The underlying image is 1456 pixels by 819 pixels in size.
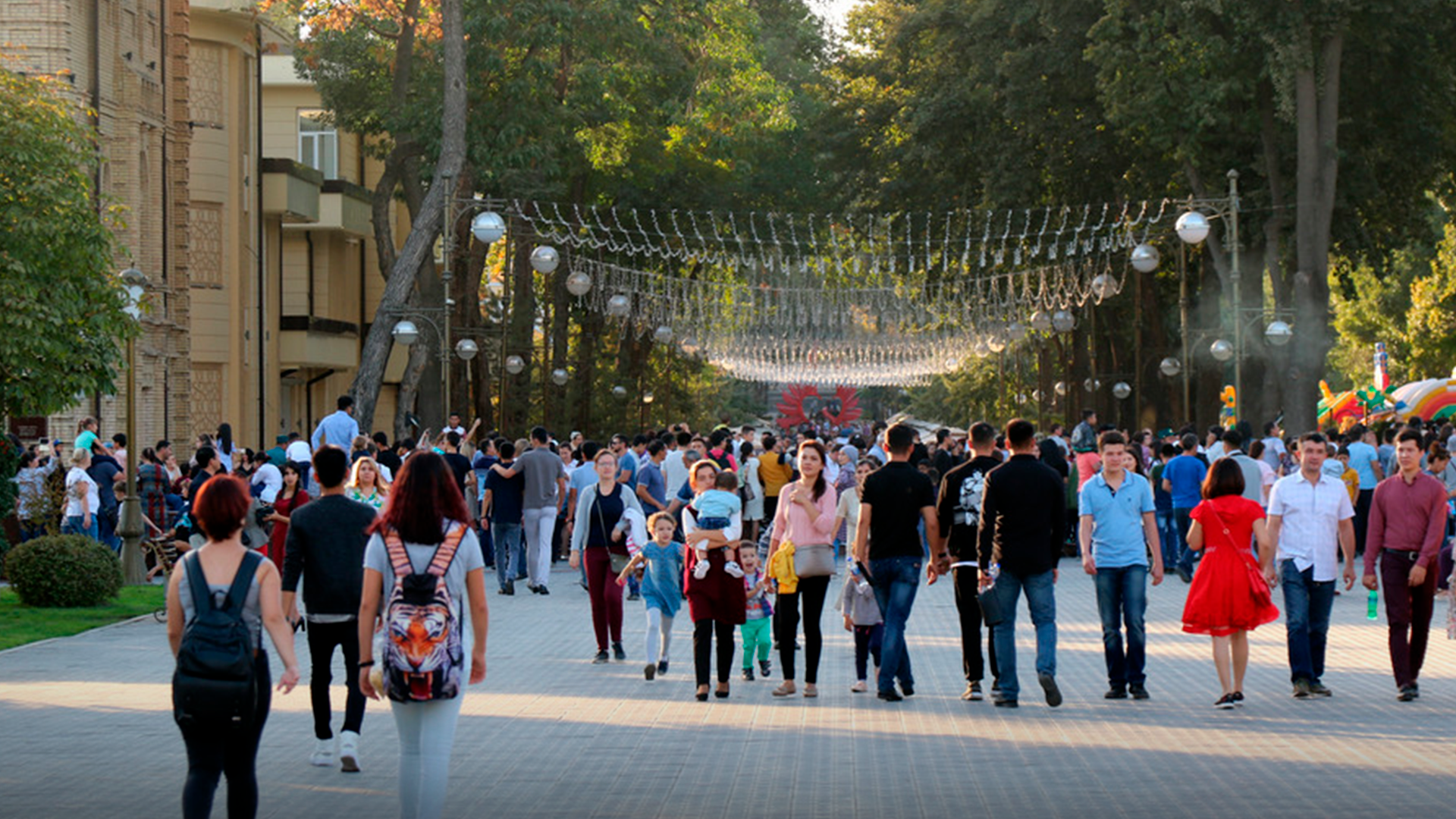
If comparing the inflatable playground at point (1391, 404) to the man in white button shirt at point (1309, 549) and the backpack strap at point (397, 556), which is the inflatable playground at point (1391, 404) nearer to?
the man in white button shirt at point (1309, 549)

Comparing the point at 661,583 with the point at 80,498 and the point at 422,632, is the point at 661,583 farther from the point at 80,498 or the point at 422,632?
the point at 80,498

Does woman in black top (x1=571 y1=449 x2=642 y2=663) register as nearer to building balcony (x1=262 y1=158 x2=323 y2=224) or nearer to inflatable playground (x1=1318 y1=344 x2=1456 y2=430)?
inflatable playground (x1=1318 y1=344 x2=1456 y2=430)

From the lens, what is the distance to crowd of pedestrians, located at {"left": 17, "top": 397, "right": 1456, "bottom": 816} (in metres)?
7.41

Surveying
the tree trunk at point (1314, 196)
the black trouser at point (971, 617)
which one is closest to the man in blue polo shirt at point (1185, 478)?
the black trouser at point (971, 617)

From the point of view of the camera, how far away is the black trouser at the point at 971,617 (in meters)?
12.7

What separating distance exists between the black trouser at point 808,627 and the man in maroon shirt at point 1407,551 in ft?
11.3

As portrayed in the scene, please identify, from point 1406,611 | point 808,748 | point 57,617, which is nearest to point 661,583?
point 808,748

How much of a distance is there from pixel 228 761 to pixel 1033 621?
623 centimetres

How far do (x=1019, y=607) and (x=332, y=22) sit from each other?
982 inches

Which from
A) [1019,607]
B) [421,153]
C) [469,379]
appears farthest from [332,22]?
[1019,607]

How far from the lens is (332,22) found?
3975 cm

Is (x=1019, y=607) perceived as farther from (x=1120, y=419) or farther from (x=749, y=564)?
(x=1120, y=419)

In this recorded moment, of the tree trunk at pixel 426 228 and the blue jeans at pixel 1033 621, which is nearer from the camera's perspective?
the blue jeans at pixel 1033 621

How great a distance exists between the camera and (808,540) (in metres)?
13.0
